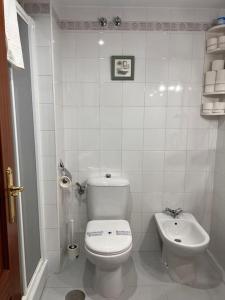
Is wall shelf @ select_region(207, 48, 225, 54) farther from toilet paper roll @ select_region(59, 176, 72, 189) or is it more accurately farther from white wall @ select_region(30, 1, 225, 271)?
toilet paper roll @ select_region(59, 176, 72, 189)

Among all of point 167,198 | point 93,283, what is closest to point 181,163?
point 167,198

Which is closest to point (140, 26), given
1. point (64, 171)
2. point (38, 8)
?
point (38, 8)

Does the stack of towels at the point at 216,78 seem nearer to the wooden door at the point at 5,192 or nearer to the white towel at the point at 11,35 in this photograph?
the white towel at the point at 11,35

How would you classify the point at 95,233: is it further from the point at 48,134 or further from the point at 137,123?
the point at 137,123

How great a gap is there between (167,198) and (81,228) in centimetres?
91

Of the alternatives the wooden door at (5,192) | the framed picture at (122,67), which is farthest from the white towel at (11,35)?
the framed picture at (122,67)

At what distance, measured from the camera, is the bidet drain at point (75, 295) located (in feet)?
6.10

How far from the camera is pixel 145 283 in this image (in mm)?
2012

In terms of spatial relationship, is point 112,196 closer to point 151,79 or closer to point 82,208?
point 82,208

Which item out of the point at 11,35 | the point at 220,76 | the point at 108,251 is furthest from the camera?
the point at 220,76

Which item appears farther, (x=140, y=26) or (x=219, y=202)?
(x=219, y=202)

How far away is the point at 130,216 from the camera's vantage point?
2.42 meters

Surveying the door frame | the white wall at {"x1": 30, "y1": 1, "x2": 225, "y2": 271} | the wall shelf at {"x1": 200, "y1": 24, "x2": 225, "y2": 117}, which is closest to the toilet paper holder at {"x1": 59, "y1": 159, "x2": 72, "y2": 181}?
the white wall at {"x1": 30, "y1": 1, "x2": 225, "y2": 271}

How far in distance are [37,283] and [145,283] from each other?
871mm
